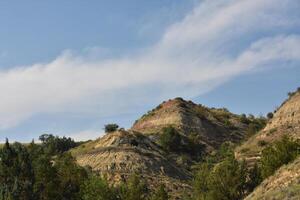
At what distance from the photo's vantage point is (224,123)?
486 ft

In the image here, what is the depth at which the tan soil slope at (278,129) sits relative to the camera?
336 ft

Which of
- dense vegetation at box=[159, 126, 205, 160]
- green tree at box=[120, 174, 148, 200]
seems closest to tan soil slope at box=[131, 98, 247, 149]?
dense vegetation at box=[159, 126, 205, 160]

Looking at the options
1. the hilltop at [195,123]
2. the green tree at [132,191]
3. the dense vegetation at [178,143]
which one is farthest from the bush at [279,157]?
the hilltop at [195,123]

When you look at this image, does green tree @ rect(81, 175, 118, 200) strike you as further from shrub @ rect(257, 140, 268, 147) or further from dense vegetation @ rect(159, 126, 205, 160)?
dense vegetation @ rect(159, 126, 205, 160)

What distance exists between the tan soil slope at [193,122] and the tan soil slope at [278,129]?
20.3m

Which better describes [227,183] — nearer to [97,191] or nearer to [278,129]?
[97,191]

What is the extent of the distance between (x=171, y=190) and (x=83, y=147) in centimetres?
4371

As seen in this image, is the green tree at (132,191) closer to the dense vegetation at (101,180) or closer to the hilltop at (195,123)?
the dense vegetation at (101,180)

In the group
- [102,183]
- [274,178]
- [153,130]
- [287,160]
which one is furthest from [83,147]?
[274,178]

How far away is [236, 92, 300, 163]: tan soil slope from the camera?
10238cm

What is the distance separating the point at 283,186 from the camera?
46125mm

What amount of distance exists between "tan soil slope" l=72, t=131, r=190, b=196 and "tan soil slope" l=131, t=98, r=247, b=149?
18396 mm

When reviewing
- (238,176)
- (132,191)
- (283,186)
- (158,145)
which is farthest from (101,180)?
(158,145)

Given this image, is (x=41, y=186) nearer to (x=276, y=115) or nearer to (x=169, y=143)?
(x=169, y=143)
